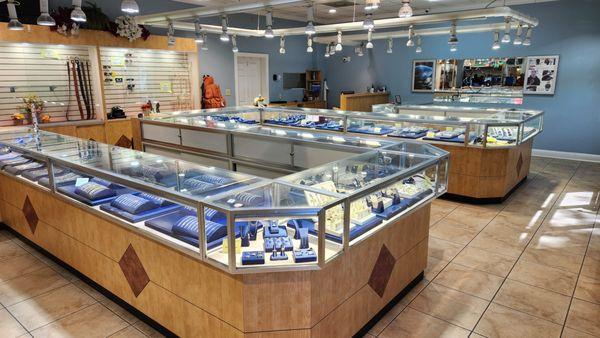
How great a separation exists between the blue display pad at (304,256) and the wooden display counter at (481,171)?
436 centimetres

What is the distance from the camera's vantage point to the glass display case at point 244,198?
2.16 m

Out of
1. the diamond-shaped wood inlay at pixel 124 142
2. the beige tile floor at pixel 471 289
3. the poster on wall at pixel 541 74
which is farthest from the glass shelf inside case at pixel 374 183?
the poster on wall at pixel 541 74

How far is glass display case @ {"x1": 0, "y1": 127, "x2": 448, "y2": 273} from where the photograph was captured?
7.09 feet

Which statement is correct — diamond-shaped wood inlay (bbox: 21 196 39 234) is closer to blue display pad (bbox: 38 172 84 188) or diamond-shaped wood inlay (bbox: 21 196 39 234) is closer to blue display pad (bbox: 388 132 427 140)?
blue display pad (bbox: 38 172 84 188)

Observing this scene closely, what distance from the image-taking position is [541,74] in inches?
357

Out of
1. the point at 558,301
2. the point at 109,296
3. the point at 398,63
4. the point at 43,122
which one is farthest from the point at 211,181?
the point at 398,63

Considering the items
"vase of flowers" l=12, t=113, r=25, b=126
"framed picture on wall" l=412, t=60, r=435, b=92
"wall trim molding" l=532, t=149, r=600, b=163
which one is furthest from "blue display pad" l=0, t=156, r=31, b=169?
"wall trim molding" l=532, t=149, r=600, b=163

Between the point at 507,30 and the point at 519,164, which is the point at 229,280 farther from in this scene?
the point at 507,30

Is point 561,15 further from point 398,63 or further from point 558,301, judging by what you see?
point 558,301

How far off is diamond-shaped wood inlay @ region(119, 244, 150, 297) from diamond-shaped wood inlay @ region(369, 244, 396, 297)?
1640 millimetres

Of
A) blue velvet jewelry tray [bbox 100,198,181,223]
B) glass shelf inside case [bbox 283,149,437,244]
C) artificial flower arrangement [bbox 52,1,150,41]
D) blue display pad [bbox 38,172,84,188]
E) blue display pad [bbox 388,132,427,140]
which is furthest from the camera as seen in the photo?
artificial flower arrangement [bbox 52,1,150,41]

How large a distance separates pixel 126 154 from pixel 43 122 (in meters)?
4.52

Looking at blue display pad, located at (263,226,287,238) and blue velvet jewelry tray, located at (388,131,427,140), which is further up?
blue velvet jewelry tray, located at (388,131,427,140)

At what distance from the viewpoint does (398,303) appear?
3311 millimetres
